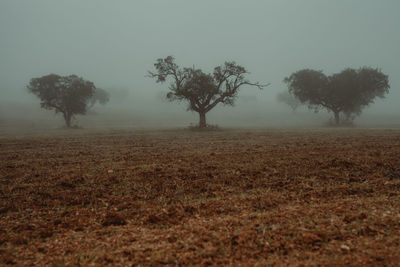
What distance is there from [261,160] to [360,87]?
4233cm

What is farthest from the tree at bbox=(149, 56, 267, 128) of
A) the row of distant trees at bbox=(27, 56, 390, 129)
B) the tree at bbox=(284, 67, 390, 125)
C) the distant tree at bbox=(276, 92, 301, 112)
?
the distant tree at bbox=(276, 92, 301, 112)

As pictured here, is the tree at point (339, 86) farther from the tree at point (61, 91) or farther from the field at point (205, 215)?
the field at point (205, 215)

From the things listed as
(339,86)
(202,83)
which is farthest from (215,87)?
(339,86)

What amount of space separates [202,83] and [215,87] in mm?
1927

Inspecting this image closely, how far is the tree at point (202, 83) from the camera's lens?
30.0m

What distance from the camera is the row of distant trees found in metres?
30.5

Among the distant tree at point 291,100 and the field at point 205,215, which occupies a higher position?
the distant tree at point 291,100

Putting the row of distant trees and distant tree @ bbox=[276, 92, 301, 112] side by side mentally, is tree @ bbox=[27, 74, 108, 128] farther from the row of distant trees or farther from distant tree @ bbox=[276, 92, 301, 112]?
distant tree @ bbox=[276, 92, 301, 112]

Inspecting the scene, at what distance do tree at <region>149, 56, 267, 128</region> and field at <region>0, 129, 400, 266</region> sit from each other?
946 inches

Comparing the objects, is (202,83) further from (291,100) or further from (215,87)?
(291,100)

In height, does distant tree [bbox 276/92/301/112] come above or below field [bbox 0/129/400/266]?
above

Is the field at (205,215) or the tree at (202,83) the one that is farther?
the tree at (202,83)

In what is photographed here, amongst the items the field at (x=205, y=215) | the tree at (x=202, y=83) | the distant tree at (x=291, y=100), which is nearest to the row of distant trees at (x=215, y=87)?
the tree at (x=202, y=83)

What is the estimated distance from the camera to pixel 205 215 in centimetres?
384
